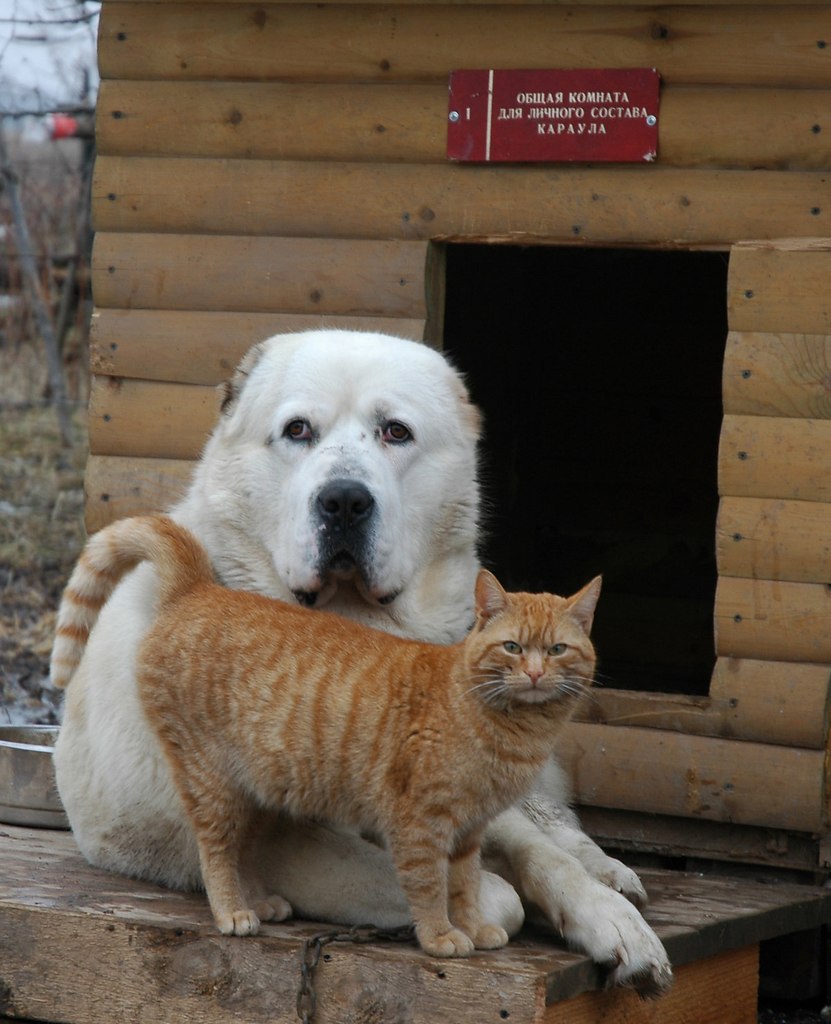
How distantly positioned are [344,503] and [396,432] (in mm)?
285

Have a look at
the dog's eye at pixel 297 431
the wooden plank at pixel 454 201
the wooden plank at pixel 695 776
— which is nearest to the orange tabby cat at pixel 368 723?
the dog's eye at pixel 297 431

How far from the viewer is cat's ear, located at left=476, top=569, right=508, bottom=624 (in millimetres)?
2639

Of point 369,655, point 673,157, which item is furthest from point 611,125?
point 369,655

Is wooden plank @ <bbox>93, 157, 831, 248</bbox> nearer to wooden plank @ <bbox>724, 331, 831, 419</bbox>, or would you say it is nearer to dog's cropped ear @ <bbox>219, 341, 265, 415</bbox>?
wooden plank @ <bbox>724, 331, 831, 419</bbox>

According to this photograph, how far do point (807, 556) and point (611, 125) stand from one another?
52.5 inches

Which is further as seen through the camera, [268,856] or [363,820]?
[268,856]

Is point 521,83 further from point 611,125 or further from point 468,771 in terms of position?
point 468,771

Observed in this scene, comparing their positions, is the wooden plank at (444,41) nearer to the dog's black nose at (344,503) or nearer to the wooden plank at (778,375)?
the wooden plank at (778,375)

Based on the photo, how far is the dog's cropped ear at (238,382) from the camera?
3.33 metres

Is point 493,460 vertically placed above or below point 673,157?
below

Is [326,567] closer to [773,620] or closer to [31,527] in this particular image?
[773,620]

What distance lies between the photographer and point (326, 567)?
10.00 feet

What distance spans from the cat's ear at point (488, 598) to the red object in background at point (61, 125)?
7265 millimetres

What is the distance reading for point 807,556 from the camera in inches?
157
